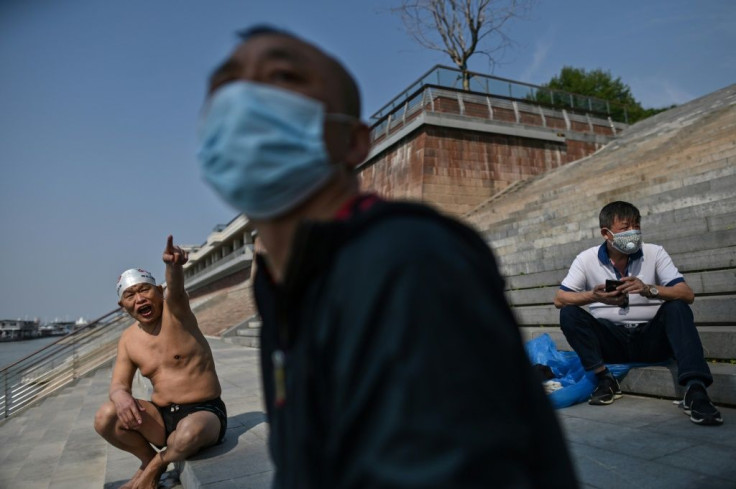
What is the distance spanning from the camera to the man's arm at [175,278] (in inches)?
127

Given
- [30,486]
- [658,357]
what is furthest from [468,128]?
[30,486]

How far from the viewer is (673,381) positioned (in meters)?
3.69

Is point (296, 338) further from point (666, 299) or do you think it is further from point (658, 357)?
point (658, 357)

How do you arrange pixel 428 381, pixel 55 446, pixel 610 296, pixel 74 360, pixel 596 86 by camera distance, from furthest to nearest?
1. pixel 596 86
2. pixel 74 360
3. pixel 55 446
4. pixel 610 296
5. pixel 428 381


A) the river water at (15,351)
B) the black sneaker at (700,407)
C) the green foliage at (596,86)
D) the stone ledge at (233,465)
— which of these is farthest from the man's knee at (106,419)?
the green foliage at (596,86)

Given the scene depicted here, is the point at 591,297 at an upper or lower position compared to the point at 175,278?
lower

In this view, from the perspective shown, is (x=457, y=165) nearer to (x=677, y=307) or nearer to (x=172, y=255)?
(x=677, y=307)

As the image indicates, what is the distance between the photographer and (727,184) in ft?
21.1

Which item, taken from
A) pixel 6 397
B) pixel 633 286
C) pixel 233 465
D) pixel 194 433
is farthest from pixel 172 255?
pixel 6 397

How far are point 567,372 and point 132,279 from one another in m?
3.92

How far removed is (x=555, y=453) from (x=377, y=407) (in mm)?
295

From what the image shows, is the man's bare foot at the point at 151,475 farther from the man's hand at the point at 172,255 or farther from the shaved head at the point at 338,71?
the shaved head at the point at 338,71

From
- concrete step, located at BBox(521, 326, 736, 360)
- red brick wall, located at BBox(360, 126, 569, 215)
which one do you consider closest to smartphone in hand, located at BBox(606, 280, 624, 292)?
concrete step, located at BBox(521, 326, 736, 360)

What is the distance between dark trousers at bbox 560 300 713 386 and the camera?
3541mm
